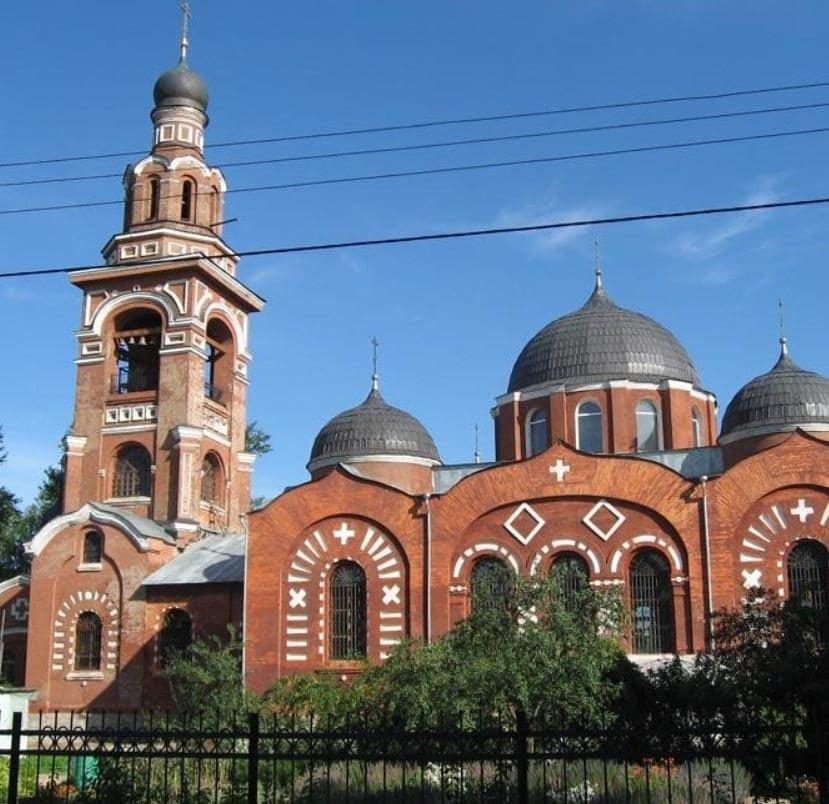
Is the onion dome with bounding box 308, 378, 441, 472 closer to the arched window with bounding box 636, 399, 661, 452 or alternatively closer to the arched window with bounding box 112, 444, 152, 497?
the arched window with bounding box 112, 444, 152, 497

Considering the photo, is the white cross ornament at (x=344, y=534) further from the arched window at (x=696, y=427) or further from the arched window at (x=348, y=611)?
the arched window at (x=696, y=427)

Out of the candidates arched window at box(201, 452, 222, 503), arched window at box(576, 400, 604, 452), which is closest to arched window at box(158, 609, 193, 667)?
arched window at box(201, 452, 222, 503)

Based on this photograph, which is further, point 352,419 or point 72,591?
point 352,419

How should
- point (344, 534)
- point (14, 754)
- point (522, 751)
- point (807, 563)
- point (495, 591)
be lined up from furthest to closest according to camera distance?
1. point (344, 534)
2. point (807, 563)
3. point (495, 591)
4. point (14, 754)
5. point (522, 751)

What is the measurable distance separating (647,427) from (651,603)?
9.24 m

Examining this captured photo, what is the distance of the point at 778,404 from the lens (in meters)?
33.0

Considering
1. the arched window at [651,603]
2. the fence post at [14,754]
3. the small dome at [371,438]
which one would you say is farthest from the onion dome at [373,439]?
the fence post at [14,754]

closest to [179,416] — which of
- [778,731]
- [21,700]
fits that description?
[21,700]

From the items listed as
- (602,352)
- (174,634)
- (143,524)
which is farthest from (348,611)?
(602,352)

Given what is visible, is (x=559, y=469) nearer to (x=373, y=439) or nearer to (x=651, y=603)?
(x=651, y=603)

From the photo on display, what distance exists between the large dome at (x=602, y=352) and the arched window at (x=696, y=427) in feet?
3.54

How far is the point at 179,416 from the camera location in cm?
3672

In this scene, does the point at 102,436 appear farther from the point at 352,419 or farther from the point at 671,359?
the point at 671,359

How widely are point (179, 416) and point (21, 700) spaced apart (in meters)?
11.8
